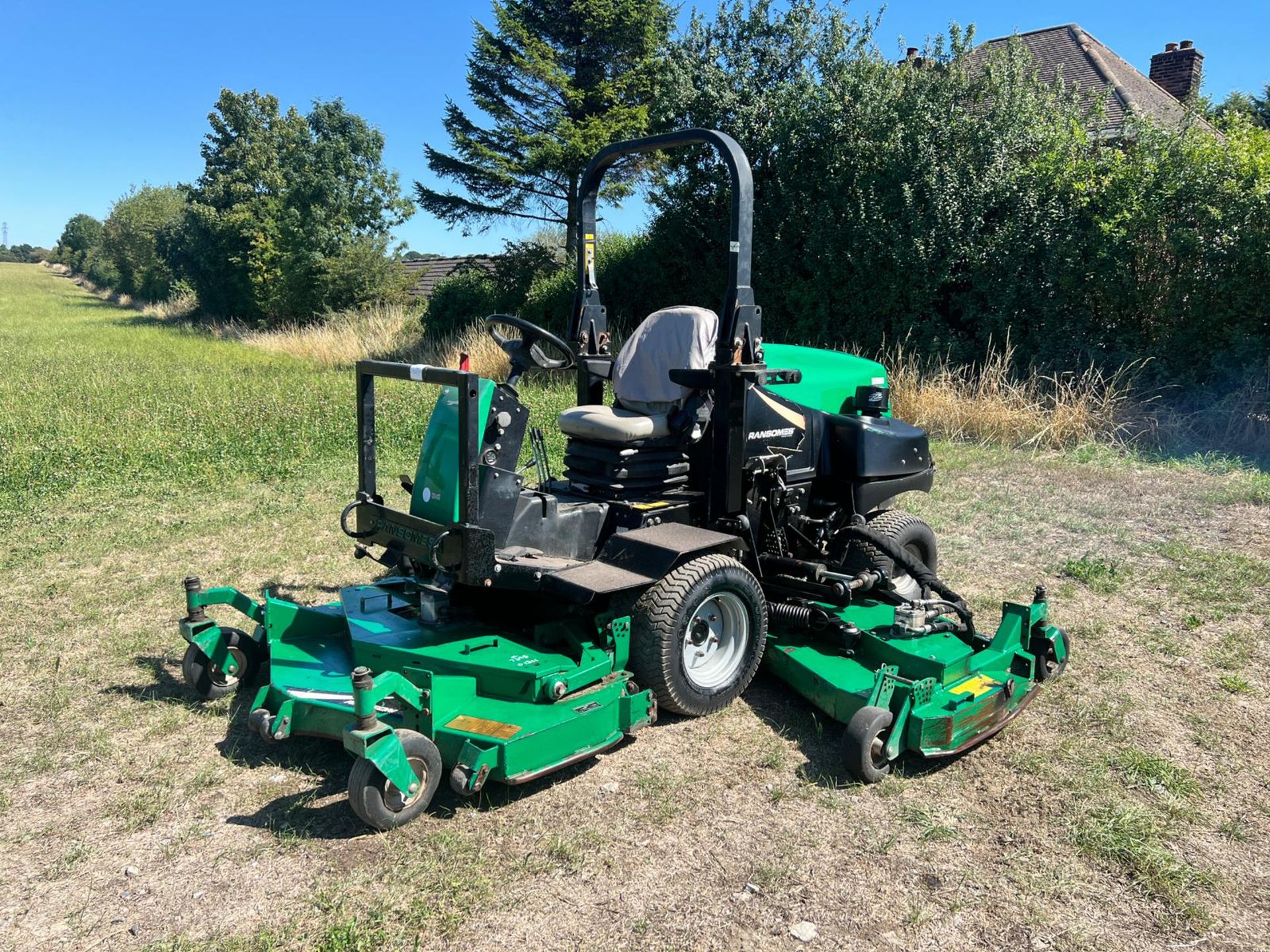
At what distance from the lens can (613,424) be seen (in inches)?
178

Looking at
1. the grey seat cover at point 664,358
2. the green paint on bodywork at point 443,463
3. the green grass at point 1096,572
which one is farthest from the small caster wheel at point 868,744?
the green grass at point 1096,572

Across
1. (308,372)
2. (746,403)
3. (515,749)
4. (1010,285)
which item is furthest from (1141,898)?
(308,372)

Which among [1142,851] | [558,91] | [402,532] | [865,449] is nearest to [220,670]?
[402,532]

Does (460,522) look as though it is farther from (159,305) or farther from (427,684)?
(159,305)

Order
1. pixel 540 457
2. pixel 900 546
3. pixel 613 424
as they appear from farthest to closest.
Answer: pixel 900 546
pixel 540 457
pixel 613 424

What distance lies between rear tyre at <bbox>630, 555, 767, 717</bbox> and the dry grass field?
0.63 feet

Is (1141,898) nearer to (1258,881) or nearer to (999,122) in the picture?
(1258,881)

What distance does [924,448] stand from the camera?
5496 mm

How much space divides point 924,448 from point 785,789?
8.01 ft

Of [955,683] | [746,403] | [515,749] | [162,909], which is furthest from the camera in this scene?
[746,403]

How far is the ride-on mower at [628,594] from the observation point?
148 inches

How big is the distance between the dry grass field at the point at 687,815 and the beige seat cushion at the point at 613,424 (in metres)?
1.35

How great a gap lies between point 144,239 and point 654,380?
59.3m

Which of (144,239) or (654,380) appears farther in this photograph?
(144,239)
